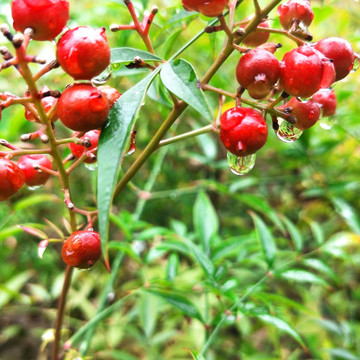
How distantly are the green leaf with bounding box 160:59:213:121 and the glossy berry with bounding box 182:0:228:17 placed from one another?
0.21 feet

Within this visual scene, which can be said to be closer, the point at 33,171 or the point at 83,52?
the point at 83,52

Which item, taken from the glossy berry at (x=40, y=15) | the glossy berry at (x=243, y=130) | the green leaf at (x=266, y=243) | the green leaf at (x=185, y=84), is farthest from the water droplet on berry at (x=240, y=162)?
the green leaf at (x=266, y=243)

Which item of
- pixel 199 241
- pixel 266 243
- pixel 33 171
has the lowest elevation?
pixel 199 241

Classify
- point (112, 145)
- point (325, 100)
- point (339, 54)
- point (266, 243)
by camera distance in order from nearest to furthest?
point (112, 145), point (339, 54), point (325, 100), point (266, 243)

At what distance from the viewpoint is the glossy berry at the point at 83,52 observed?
18.4 inches

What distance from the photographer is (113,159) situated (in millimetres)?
414

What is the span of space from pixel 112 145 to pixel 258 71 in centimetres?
22

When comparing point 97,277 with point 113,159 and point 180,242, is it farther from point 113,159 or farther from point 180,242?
point 113,159

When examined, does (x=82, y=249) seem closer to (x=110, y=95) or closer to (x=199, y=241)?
(x=110, y=95)

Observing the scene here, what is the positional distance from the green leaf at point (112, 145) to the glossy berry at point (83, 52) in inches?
1.9

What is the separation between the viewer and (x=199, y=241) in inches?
44.5

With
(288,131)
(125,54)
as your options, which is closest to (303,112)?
(288,131)

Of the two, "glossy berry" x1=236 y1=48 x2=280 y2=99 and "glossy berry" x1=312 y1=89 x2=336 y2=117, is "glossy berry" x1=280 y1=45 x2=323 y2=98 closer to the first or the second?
"glossy berry" x1=236 y1=48 x2=280 y2=99

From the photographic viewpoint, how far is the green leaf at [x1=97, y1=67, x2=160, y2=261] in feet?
1.29
